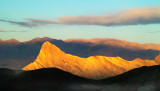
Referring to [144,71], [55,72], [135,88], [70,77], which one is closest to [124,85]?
[135,88]

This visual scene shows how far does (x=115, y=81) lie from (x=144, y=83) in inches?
A: 266

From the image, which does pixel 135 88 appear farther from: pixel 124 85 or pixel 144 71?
pixel 144 71

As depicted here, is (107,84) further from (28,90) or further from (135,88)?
(28,90)

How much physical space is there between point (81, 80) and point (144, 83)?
14.9m

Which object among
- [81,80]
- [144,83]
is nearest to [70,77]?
[81,80]

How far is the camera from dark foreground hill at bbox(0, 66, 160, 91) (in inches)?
2000

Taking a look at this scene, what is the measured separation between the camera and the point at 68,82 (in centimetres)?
5338

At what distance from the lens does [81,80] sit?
2158 inches

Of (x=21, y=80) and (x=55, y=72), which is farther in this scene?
(x=55, y=72)

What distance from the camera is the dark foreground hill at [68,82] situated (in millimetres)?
50812

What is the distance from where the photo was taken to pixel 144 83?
51594 millimetres

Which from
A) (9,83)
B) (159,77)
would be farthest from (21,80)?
(159,77)

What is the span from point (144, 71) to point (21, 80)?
3053cm

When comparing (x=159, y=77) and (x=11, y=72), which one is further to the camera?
(x=11, y=72)
